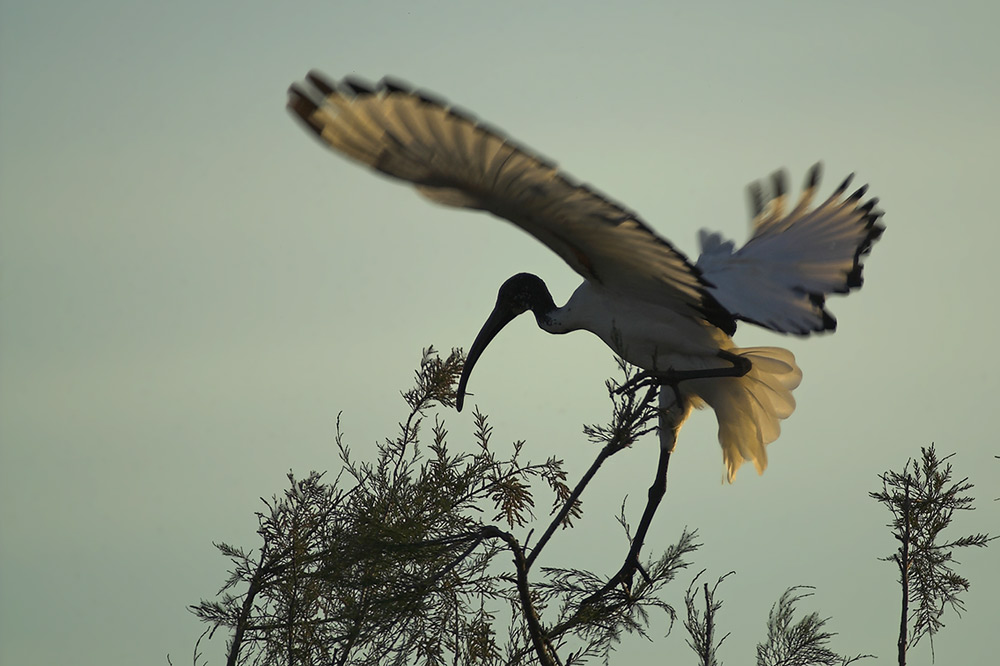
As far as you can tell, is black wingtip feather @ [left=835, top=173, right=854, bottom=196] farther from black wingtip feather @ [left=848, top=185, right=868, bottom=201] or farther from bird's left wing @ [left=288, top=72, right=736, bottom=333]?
bird's left wing @ [left=288, top=72, right=736, bottom=333]

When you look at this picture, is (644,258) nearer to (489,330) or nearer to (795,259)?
(795,259)

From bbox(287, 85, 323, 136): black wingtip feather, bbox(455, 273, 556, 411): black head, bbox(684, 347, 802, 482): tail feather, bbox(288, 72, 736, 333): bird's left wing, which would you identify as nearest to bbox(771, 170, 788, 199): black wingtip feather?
bbox(684, 347, 802, 482): tail feather

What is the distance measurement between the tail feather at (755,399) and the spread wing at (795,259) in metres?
0.53

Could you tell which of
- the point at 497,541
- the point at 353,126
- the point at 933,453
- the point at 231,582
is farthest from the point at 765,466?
the point at 353,126

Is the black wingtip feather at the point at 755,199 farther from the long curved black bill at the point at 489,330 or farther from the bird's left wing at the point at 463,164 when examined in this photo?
the bird's left wing at the point at 463,164

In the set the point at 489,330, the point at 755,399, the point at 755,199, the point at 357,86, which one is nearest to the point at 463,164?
the point at 357,86

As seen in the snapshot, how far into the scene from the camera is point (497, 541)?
5.43 meters

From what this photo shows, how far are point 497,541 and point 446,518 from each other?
405 mm

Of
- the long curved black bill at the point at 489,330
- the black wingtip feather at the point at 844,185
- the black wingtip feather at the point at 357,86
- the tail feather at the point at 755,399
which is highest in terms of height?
the black wingtip feather at the point at 844,185

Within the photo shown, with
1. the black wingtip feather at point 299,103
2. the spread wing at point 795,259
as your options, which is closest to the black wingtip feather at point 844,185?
the spread wing at point 795,259

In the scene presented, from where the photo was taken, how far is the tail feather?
7.29 meters

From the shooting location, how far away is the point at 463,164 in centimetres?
486

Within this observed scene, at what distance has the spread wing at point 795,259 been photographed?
6.31 meters

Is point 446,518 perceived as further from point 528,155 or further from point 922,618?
point 922,618
